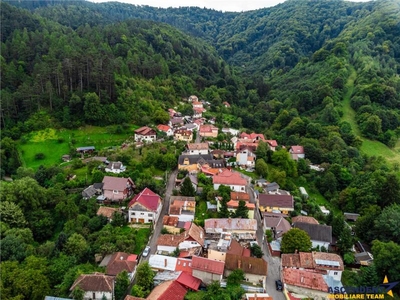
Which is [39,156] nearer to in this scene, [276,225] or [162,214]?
[162,214]

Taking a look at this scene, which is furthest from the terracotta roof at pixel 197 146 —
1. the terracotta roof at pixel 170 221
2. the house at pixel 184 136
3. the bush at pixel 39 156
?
the bush at pixel 39 156

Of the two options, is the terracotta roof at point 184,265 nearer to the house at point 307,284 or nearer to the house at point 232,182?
the house at point 307,284

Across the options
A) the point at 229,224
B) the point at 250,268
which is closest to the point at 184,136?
the point at 229,224

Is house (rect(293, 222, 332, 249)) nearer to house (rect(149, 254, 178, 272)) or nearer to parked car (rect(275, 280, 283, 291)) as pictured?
parked car (rect(275, 280, 283, 291))

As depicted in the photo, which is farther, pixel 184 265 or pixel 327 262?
pixel 327 262

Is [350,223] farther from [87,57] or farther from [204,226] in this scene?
[87,57]

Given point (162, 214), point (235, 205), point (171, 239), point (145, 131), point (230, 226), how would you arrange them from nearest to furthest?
1. point (171, 239)
2. point (230, 226)
3. point (235, 205)
4. point (162, 214)
5. point (145, 131)

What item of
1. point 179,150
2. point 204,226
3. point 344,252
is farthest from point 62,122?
point 344,252

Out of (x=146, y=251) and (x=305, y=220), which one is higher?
(x=305, y=220)
